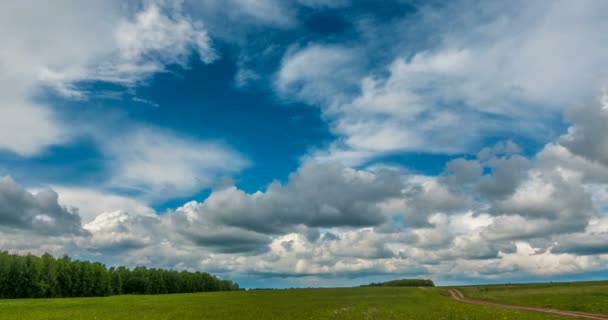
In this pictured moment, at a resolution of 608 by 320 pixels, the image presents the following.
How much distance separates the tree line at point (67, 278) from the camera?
12169 centimetres

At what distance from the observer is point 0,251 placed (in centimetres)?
12888

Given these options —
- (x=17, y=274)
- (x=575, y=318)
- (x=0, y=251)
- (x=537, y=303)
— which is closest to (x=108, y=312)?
(x=575, y=318)

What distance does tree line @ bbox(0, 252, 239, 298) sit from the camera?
121688 mm

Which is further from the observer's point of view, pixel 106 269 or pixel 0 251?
pixel 106 269

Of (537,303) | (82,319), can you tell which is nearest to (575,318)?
(537,303)

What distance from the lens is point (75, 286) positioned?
138 metres

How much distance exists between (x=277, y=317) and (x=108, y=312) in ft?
73.4

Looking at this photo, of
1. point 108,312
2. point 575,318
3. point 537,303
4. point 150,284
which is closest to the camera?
point 575,318

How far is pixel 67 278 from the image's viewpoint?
136 metres

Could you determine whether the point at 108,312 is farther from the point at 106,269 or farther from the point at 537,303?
the point at 106,269

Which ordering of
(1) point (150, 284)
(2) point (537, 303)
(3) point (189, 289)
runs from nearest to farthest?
(2) point (537, 303) → (1) point (150, 284) → (3) point (189, 289)

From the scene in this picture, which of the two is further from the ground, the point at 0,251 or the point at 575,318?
the point at 0,251

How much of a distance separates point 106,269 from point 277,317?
125727 millimetres

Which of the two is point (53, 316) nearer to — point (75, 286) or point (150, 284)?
point (75, 286)
